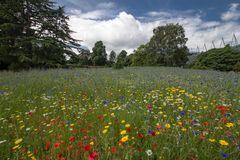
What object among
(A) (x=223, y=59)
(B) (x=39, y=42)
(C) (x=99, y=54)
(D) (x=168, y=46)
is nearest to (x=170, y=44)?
(D) (x=168, y=46)

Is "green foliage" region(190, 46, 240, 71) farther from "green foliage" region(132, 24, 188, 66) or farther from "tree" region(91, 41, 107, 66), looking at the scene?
"tree" region(91, 41, 107, 66)

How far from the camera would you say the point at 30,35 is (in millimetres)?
15922

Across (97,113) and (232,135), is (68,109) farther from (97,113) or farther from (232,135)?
(232,135)

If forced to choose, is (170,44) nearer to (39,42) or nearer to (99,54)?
(99,54)

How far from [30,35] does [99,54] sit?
3437 cm

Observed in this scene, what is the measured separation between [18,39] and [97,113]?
16.4 metres

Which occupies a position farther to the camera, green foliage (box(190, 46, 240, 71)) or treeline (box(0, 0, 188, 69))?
green foliage (box(190, 46, 240, 71))

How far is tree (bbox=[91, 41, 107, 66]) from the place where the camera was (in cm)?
4891

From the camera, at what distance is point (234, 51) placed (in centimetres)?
1894

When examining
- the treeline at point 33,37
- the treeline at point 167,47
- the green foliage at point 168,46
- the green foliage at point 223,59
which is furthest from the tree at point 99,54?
the green foliage at point 223,59

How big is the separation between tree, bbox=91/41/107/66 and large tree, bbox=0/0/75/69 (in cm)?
3007

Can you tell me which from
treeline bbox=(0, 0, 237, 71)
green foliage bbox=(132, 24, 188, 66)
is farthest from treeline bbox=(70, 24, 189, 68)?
treeline bbox=(0, 0, 237, 71)

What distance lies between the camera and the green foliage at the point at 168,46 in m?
32.0

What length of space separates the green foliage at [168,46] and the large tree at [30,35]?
2272 cm
